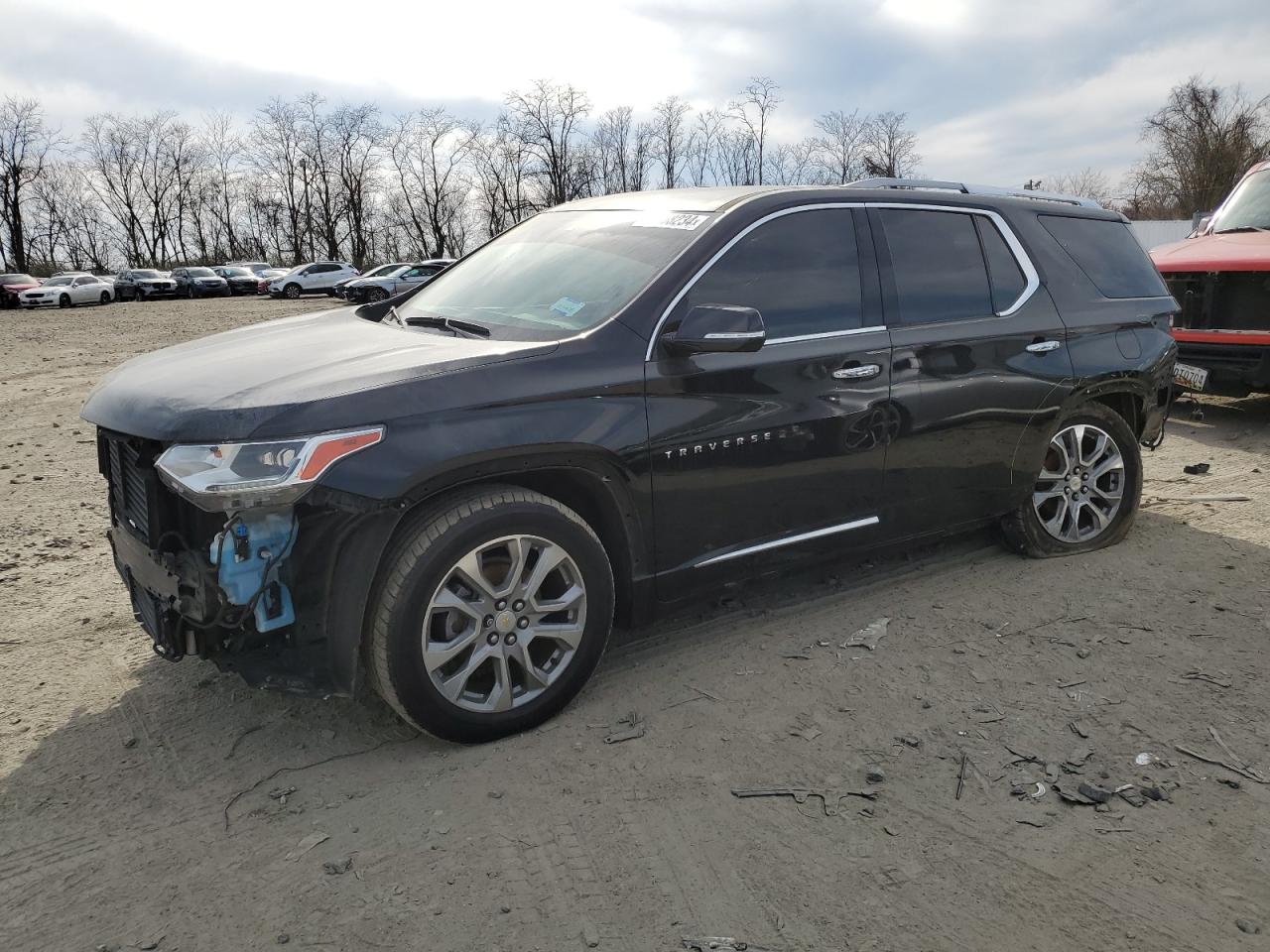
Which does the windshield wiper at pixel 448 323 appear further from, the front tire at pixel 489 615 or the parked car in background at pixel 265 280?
the parked car in background at pixel 265 280

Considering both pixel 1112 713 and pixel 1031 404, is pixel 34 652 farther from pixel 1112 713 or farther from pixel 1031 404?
pixel 1031 404

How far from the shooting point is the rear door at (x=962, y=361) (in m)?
4.04

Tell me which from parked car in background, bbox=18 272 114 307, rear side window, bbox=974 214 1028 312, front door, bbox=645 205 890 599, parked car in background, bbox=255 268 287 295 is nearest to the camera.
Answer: front door, bbox=645 205 890 599

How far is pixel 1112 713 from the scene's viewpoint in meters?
3.34

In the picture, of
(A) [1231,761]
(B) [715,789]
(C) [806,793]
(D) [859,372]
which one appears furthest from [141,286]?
(A) [1231,761]

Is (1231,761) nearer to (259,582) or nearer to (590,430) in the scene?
(590,430)

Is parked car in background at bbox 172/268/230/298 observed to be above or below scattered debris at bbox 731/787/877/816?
above

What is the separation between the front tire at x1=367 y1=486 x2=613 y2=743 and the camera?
9.57ft

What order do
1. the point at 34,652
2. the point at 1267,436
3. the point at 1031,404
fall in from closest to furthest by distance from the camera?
the point at 34,652, the point at 1031,404, the point at 1267,436

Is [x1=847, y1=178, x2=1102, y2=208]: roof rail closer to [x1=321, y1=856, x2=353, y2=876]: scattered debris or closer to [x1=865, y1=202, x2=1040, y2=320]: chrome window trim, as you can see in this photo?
[x1=865, y1=202, x2=1040, y2=320]: chrome window trim

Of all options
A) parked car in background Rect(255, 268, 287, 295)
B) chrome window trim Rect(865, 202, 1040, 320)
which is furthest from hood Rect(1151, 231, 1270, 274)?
parked car in background Rect(255, 268, 287, 295)

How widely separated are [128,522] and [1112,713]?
136 inches

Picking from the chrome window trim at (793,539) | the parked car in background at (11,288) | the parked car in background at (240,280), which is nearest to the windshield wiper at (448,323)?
the chrome window trim at (793,539)

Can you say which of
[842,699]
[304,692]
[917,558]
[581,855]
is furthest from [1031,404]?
[304,692]
